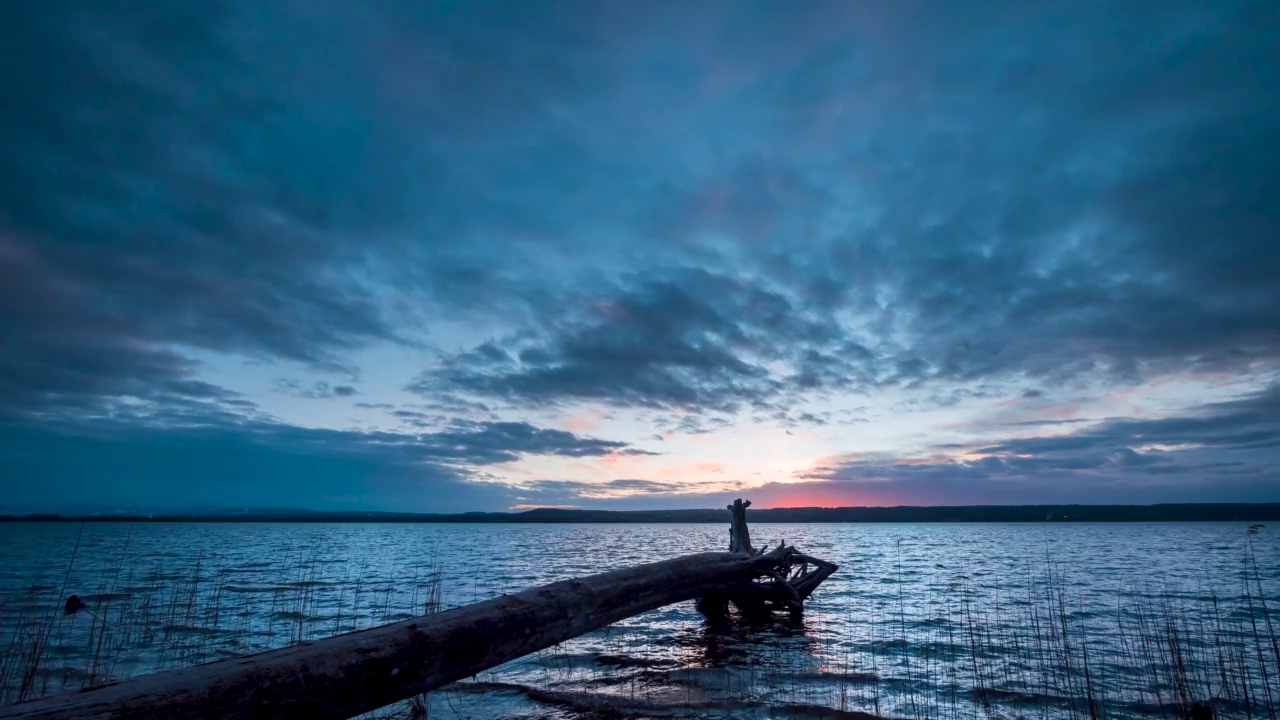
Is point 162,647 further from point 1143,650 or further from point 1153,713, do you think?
point 1143,650

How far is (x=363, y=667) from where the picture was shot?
17.8ft

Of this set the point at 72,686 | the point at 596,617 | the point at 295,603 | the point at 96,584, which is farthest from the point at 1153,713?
the point at 96,584

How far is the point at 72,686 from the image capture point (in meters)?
10.3

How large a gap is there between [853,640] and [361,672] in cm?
1160

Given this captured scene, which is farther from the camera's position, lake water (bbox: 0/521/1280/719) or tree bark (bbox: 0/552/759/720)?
lake water (bbox: 0/521/1280/719)

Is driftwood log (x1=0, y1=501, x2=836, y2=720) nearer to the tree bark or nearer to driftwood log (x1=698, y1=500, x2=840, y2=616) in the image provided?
the tree bark

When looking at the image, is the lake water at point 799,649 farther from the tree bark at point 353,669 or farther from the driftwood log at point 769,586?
the tree bark at point 353,669

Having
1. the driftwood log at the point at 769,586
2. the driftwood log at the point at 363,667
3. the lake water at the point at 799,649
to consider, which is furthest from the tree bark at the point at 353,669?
the driftwood log at the point at 769,586

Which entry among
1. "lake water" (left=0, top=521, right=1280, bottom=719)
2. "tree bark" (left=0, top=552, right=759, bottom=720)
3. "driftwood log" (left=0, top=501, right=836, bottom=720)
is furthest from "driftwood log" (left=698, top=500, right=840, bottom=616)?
"tree bark" (left=0, top=552, right=759, bottom=720)

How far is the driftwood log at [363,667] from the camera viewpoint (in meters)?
4.16

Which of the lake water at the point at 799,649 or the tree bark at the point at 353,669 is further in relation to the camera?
the lake water at the point at 799,649

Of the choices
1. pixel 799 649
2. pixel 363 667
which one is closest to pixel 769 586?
pixel 799 649

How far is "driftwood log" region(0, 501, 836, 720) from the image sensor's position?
13.6 ft

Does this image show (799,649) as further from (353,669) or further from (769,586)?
(353,669)
